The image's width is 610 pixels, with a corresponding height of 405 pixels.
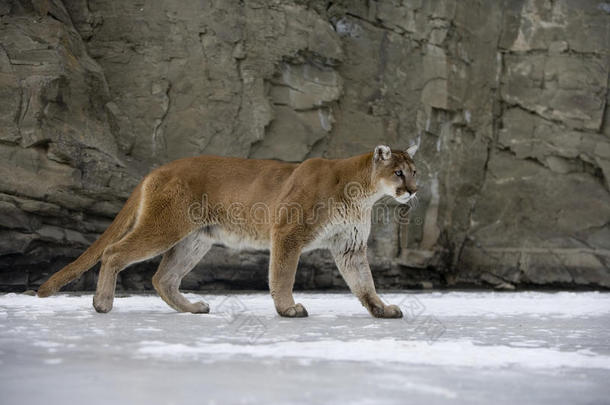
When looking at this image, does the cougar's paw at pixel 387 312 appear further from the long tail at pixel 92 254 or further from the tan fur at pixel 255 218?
the long tail at pixel 92 254

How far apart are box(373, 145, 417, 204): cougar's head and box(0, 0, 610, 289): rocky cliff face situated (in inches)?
179

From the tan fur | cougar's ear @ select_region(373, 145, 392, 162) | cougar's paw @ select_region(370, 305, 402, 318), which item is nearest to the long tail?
the tan fur

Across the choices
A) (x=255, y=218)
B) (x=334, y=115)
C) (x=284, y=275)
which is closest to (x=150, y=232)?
(x=255, y=218)

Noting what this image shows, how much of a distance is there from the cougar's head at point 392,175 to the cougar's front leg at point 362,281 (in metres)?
0.57

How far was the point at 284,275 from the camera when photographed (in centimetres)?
536

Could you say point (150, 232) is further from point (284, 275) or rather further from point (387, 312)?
point (387, 312)

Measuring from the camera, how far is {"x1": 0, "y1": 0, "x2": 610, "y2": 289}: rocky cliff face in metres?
8.84

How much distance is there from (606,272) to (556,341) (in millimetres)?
7591

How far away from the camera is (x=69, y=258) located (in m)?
9.05

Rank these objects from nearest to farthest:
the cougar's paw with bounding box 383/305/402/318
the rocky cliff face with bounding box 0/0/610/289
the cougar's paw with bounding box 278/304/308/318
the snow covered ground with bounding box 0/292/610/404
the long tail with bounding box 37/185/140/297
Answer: the snow covered ground with bounding box 0/292/610/404
the cougar's paw with bounding box 278/304/308/318
the cougar's paw with bounding box 383/305/402/318
the long tail with bounding box 37/185/140/297
the rocky cliff face with bounding box 0/0/610/289

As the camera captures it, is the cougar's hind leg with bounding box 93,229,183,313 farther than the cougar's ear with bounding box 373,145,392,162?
No

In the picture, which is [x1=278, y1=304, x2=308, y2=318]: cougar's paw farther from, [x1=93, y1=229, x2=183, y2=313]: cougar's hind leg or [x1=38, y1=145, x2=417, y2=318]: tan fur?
[x1=93, y1=229, x2=183, y2=313]: cougar's hind leg

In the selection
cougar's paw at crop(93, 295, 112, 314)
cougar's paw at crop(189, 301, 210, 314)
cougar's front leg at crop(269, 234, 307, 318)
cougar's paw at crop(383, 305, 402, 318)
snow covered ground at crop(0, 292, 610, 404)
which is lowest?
cougar's paw at crop(189, 301, 210, 314)

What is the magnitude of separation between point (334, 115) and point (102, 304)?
21.2 feet
